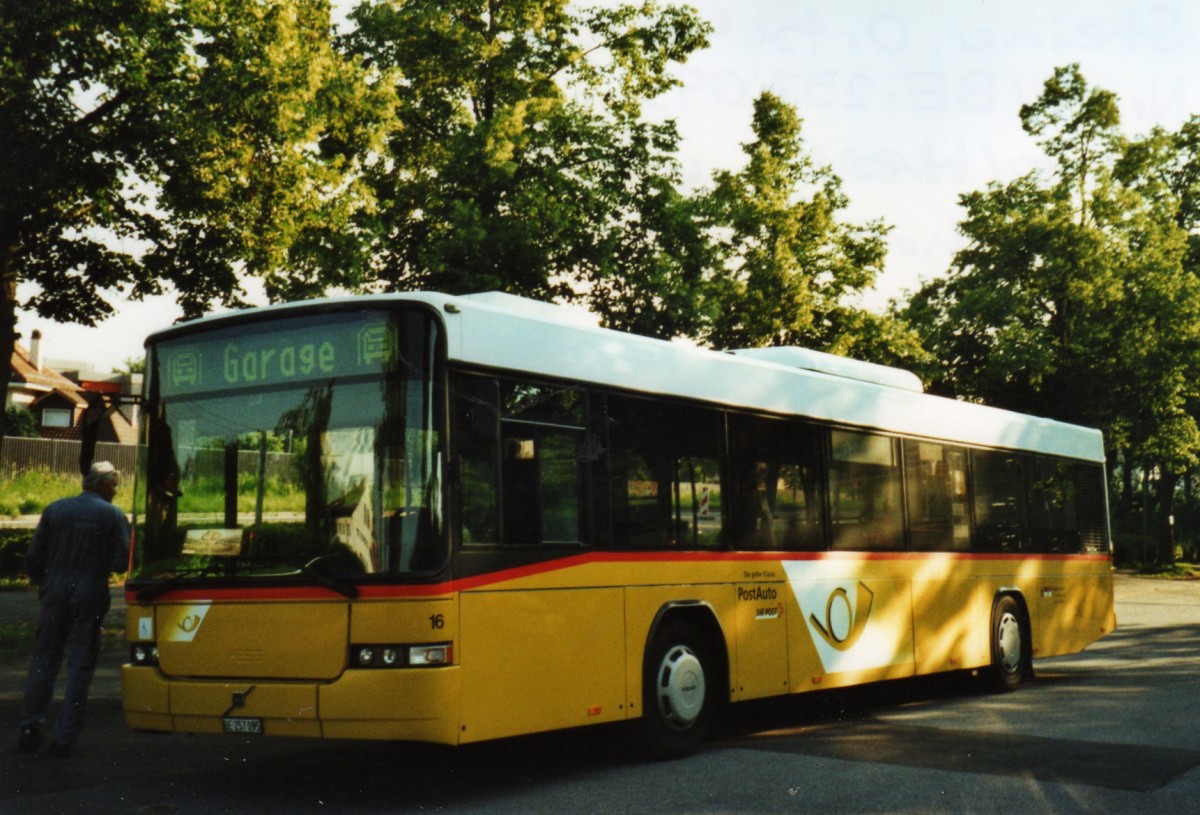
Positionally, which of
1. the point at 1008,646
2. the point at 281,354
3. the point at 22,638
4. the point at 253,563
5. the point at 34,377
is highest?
the point at 34,377

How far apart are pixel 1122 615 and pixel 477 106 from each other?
1595 centimetres

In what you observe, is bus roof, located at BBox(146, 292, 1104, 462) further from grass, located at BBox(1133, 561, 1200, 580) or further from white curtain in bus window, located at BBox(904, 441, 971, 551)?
grass, located at BBox(1133, 561, 1200, 580)

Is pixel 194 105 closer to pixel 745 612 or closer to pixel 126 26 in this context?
pixel 126 26

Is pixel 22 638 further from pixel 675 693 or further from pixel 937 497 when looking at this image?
pixel 937 497

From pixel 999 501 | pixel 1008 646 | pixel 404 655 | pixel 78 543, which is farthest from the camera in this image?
pixel 999 501

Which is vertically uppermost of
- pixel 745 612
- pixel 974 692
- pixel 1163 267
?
pixel 1163 267

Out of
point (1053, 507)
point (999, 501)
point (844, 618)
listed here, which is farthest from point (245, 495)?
point (1053, 507)

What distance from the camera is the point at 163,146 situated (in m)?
16.8

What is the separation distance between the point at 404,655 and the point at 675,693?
8.17ft

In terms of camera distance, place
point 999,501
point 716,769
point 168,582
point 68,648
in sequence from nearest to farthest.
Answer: point 168,582 → point 716,769 → point 68,648 → point 999,501

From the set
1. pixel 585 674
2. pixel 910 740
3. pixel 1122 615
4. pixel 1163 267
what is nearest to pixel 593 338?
pixel 585 674

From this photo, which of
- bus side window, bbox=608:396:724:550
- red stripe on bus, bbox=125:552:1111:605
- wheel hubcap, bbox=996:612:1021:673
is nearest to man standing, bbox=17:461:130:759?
red stripe on bus, bbox=125:552:1111:605

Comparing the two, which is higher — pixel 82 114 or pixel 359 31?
pixel 359 31

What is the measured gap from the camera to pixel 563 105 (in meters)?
24.2
